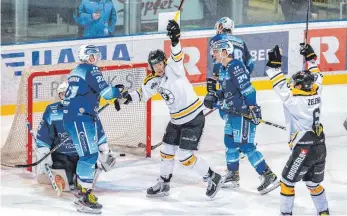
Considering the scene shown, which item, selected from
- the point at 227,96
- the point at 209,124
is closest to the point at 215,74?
the point at 227,96

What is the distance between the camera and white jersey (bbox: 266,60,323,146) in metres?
6.62

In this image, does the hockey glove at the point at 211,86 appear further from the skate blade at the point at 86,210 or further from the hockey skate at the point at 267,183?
the skate blade at the point at 86,210

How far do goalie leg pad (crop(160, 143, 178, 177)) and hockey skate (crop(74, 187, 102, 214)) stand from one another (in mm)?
597

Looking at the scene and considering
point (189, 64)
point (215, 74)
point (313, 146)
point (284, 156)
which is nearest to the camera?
point (313, 146)

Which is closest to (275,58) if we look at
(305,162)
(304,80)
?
(304,80)

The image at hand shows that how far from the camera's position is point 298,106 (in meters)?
6.61

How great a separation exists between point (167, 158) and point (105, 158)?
0.44 meters

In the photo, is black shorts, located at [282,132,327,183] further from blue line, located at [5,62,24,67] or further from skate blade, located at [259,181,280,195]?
blue line, located at [5,62,24,67]

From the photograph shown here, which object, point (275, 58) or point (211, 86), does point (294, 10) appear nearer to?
point (211, 86)

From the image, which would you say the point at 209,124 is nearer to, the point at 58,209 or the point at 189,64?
the point at 189,64

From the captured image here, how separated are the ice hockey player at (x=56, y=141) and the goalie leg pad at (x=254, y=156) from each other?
1164 mm

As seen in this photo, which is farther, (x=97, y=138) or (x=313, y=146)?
(x=97, y=138)

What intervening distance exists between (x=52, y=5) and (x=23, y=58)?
2.21ft

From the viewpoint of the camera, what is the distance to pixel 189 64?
35.1 feet
